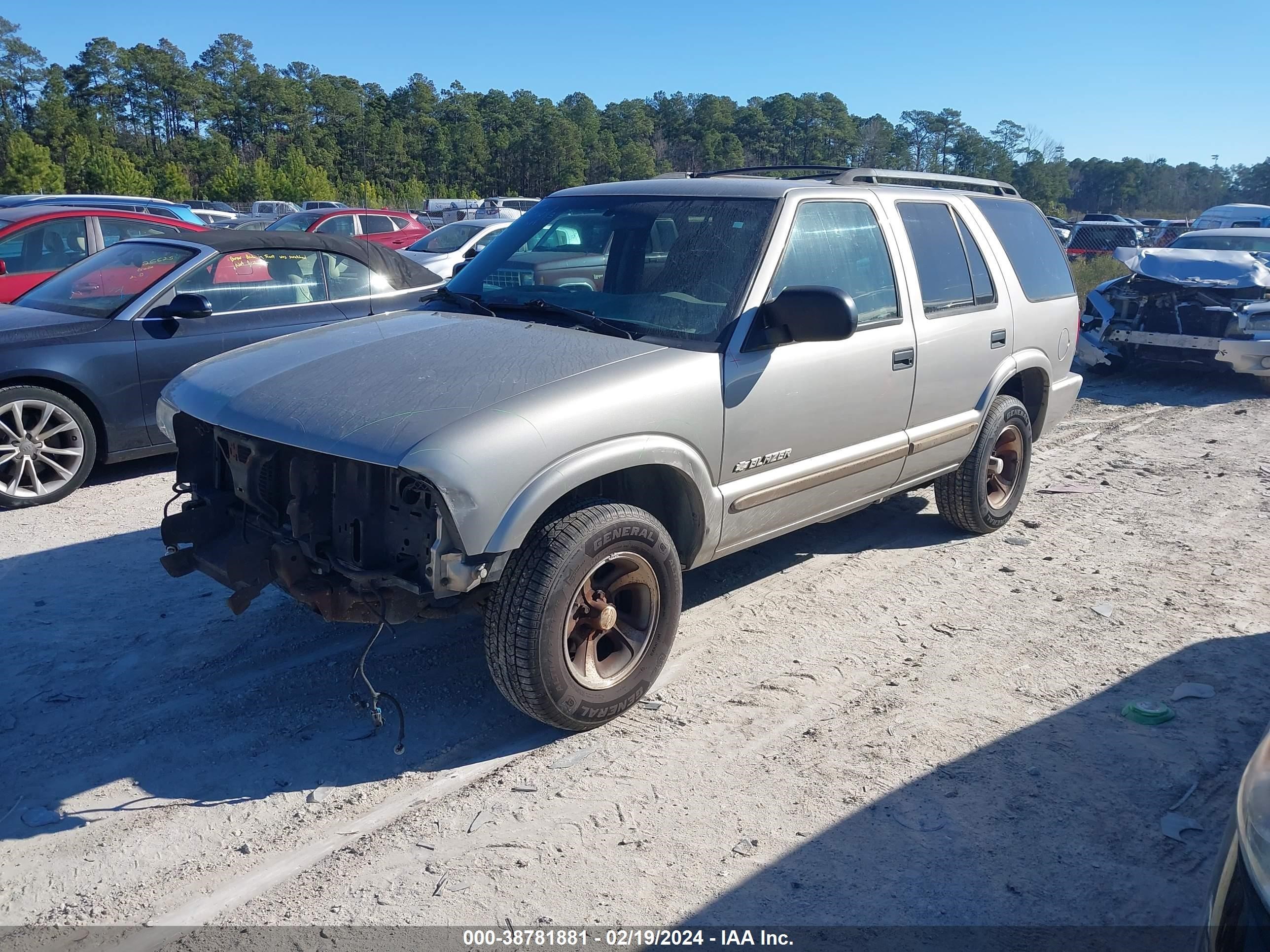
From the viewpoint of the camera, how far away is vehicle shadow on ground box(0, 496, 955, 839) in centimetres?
347

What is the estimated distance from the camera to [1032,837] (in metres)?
3.22

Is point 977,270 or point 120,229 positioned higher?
point 120,229

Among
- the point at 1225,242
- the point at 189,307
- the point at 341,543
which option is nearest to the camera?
the point at 341,543

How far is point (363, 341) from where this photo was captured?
4.14m

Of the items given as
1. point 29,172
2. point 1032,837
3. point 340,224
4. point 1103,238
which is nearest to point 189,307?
point 1032,837

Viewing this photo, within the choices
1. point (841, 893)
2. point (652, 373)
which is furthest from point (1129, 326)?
point (841, 893)

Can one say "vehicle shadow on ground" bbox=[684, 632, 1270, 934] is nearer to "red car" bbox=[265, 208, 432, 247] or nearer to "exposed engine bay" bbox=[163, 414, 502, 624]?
"exposed engine bay" bbox=[163, 414, 502, 624]

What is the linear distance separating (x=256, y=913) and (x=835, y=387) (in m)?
3.04

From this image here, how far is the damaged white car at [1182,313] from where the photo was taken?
10555 mm

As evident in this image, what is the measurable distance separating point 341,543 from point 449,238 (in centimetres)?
1462

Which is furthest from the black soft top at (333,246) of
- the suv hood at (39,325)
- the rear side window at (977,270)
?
the rear side window at (977,270)

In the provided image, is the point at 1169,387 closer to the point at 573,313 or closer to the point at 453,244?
the point at 573,313

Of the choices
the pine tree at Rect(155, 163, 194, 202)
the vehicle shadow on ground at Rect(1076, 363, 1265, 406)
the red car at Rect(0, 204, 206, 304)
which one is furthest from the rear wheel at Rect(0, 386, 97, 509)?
the pine tree at Rect(155, 163, 194, 202)

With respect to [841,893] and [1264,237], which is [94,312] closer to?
[841,893]
